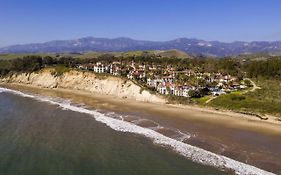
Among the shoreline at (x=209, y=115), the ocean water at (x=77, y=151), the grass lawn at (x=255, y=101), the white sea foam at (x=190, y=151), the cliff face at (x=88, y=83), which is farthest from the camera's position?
the cliff face at (x=88, y=83)

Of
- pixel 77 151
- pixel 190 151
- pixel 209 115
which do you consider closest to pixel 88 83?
pixel 209 115

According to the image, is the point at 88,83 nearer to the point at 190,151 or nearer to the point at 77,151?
the point at 77,151

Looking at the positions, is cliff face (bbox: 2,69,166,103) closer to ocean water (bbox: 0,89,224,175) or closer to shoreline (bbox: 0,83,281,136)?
shoreline (bbox: 0,83,281,136)

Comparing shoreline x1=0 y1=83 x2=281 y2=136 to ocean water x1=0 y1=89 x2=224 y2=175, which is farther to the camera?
shoreline x1=0 y1=83 x2=281 y2=136

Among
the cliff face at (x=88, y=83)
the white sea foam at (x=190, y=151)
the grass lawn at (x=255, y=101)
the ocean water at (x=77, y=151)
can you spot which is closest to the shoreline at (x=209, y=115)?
the grass lawn at (x=255, y=101)

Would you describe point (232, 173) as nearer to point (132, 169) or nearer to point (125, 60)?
point (132, 169)

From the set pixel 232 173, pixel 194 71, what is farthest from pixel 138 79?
pixel 232 173

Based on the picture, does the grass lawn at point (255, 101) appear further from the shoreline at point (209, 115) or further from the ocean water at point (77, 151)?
the ocean water at point (77, 151)

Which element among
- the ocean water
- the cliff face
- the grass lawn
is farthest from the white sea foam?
the cliff face
